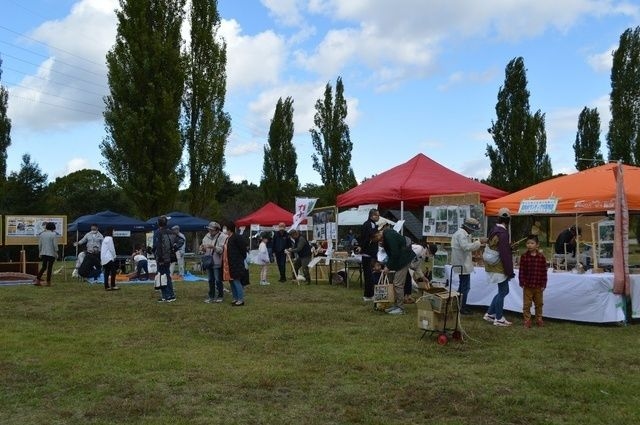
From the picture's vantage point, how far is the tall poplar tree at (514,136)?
98.9ft

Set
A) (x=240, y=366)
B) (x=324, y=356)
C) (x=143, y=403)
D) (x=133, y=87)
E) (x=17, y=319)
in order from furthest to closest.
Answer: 1. (x=133, y=87)
2. (x=17, y=319)
3. (x=324, y=356)
4. (x=240, y=366)
5. (x=143, y=403)

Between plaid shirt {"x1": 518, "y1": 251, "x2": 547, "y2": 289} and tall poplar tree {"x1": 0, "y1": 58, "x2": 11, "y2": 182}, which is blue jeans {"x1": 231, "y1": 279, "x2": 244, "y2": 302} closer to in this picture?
plaid shirt {"x1": 518, "y1": 251, "x2": 547, "y2": 289}

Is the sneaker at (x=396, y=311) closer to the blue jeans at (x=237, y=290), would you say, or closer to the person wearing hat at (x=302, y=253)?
the blue jeans at (x=237, y=290)

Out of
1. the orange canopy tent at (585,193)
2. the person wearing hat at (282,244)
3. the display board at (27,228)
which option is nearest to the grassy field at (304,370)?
the orange canopy tent at (585,193)

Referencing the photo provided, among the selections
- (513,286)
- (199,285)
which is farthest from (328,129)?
(513,286)

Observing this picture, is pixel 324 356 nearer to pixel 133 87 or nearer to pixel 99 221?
pixel 99 221

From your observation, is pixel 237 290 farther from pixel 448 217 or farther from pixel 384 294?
pixel 448 217

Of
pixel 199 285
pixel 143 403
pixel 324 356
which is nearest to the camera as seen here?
pixel 143 403

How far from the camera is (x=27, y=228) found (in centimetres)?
1800

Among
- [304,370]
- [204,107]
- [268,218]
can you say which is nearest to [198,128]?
[204,107]

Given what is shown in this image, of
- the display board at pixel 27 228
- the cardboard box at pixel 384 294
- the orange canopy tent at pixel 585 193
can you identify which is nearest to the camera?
the orange canopy tent at pixel 585 193

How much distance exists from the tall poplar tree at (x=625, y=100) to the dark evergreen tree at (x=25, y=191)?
30.7m

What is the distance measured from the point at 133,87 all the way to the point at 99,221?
7499mm

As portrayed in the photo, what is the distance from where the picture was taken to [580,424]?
14.6 feet
